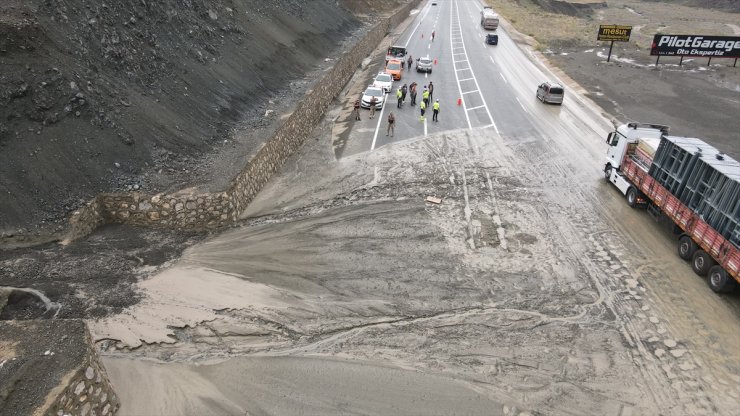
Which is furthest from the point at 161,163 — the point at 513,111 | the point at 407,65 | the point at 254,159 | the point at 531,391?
the point at 407,65

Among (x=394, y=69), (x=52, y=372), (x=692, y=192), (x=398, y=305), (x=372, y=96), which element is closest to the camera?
(x=52, y=372)

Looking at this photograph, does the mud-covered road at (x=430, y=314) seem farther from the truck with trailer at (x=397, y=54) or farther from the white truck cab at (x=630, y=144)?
the truck with trailer at (x=397, y=54)

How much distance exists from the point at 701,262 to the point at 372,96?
1852 cm

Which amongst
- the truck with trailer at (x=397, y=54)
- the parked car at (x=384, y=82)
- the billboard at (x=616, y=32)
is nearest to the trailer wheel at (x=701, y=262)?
the parked car at (x=384, y=82)

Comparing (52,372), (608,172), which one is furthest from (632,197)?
(52,372)

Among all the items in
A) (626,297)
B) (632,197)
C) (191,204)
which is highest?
(632,197)

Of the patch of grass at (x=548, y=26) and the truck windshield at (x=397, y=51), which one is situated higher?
the patch of grass at (x=548, y=26)

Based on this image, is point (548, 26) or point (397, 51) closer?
point (397, 51)

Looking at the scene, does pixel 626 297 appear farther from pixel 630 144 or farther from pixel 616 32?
pixel 616 32

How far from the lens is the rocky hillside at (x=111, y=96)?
14203mm

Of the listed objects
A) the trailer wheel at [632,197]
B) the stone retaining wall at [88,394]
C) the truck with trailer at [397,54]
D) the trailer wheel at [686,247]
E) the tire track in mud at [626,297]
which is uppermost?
the truck with trailer at [397,54]

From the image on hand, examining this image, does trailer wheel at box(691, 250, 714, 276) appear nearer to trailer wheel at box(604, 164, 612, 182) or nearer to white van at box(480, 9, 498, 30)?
trailer wheel at box(604, 164, 612, 182)

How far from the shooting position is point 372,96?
27344mm

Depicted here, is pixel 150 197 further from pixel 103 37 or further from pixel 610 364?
pixel 610 364
